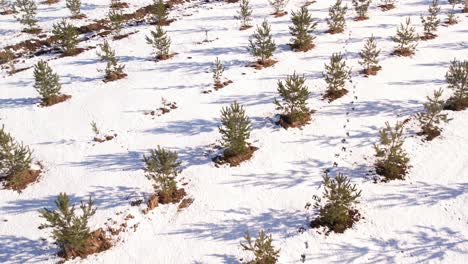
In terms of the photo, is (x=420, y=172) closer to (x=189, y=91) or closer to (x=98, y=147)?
Answer: (x=189, y=91)

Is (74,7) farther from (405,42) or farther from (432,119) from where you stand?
(432,119)

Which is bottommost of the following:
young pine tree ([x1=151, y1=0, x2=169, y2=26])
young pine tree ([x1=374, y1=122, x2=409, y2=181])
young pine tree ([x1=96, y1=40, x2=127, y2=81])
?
young pine tree ([x1=374, y1=122, x2=409, y2=181])

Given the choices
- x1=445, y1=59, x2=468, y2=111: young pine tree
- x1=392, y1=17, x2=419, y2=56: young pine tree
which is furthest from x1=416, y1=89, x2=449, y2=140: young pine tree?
x1=392, y1=17, x2=419, y2=56: young pine tree

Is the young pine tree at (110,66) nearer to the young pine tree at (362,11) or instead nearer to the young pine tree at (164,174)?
the young pine tree at (164,174)

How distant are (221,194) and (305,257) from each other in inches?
162

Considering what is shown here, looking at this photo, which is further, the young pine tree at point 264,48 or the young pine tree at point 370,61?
the young pine tree at point 264,48

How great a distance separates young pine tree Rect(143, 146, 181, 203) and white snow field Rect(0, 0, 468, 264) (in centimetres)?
57

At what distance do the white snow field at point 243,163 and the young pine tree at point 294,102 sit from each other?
0.61 m

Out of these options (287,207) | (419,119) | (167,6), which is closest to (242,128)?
(287,207)

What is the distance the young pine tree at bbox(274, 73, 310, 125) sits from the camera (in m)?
17.4

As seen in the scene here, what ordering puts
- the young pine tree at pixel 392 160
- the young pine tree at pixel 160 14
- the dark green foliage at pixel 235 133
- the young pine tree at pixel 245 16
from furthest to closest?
the young pine tree at pixel 160 14
the young pine tree at pixel 245 16
the dark green foliage at pixel 235 133
the young pine tree at pixel 392 160

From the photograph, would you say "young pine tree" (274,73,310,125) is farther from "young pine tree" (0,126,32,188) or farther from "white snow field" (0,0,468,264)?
"young pine tree" (0,126,32,188)

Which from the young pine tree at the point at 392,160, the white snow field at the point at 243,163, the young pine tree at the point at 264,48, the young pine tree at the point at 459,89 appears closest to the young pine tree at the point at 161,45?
the white snow field at the point at 243,163

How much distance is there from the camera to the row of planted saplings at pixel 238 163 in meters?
12.3
